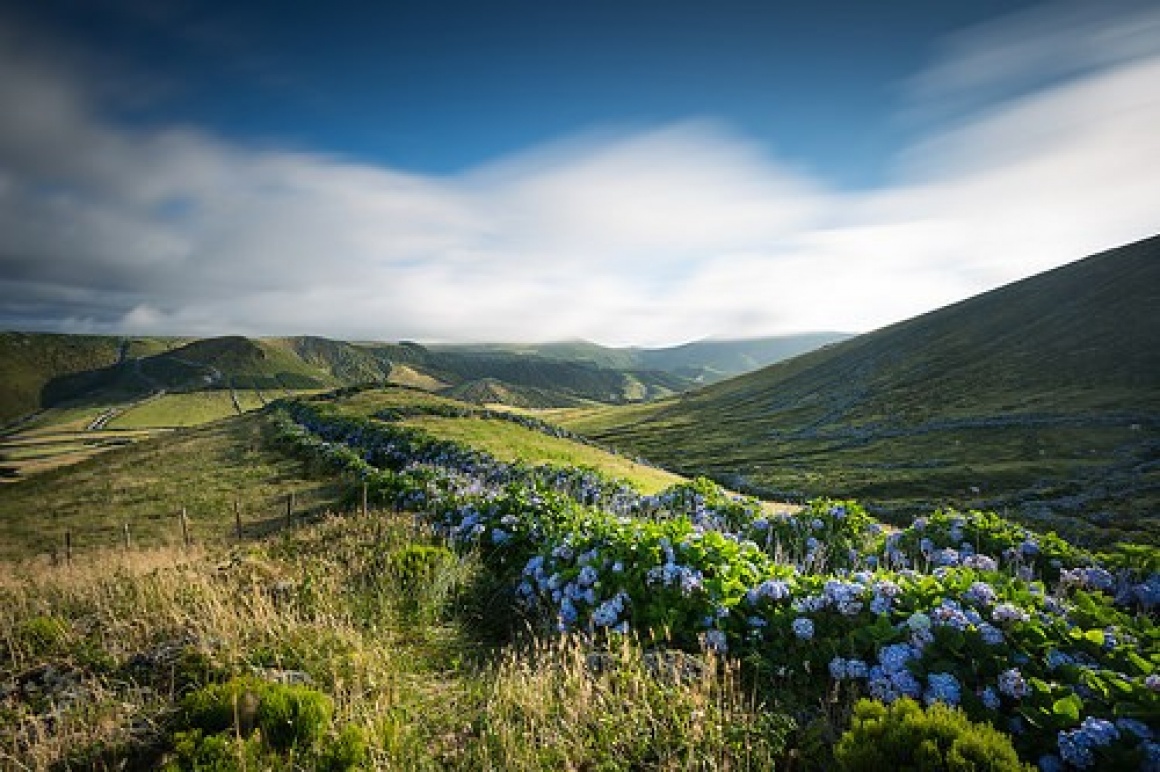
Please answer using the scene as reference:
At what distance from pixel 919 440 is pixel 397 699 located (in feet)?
241

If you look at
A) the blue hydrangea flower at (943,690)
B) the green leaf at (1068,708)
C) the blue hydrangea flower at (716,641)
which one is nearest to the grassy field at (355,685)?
the blue hydrangea flower at (716,641)

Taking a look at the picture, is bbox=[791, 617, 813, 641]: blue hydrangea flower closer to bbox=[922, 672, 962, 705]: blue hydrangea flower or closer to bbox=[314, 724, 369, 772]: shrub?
bbox=[922, 672, 962, 705]: blue hydrangea flower

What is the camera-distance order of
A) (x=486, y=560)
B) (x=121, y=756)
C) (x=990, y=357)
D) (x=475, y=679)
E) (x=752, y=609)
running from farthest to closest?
(x=990, y=357), (x=486, y=560), (x=475, y=679), (x=752, y=609), (x=121, y=756)

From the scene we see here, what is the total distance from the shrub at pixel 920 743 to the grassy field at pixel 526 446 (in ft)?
83.1

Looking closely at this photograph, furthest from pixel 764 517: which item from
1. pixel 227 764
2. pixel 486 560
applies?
pixel 227 764

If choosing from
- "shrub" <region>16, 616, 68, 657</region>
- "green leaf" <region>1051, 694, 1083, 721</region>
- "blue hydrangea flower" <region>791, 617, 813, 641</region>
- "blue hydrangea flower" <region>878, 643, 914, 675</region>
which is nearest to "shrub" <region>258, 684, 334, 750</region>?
"blue hydrangea flower" <region>791, 617, 813, 641</region>

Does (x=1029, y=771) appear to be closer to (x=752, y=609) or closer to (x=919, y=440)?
(x=752, y=609)

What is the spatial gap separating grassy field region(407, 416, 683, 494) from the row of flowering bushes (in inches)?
761

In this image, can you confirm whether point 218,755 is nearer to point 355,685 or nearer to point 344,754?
point 344,754

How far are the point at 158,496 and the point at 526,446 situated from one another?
67.6 ft

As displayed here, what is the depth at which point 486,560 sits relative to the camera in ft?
33.7

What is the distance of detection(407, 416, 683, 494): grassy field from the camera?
33.0m

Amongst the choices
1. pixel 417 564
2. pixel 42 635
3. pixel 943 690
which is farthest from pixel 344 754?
pixel 42 635

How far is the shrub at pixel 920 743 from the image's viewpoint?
11.2ft
